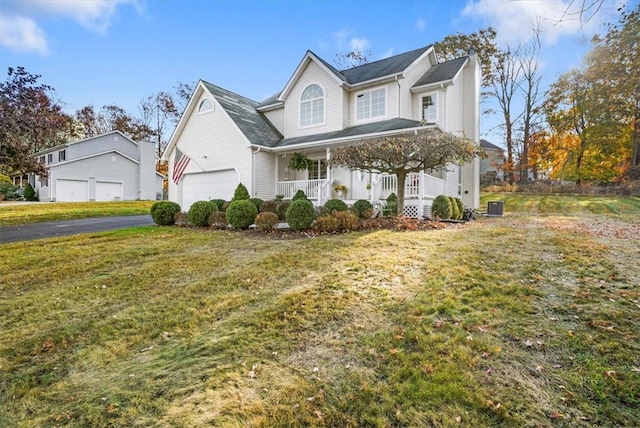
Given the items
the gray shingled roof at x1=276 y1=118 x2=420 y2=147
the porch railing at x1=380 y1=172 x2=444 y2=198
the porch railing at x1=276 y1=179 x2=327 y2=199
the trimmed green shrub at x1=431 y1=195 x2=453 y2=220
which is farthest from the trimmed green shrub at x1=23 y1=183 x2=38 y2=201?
the trimmed green shrub at x1=431 y1=195 x2=453 y2=220

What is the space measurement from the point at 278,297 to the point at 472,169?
58.6ft

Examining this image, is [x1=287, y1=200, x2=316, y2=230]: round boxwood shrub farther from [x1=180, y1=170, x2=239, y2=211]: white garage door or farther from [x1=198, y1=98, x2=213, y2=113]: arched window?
[x1=198, y1=98, x2=213, y2=113]: arched window

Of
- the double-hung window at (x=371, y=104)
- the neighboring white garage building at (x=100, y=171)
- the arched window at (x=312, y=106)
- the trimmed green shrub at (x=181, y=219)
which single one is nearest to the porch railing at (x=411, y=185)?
the double-hung window at (x=371, y=104)

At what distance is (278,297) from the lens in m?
4.87

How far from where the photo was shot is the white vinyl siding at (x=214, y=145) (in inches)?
632

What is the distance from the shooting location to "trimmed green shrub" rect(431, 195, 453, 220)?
43.6 ft

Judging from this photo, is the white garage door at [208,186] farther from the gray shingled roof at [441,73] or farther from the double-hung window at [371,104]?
the gray shingled roof at [441,73]

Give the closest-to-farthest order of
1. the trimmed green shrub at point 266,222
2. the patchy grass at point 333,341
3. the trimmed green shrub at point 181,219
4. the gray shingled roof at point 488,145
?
the patchy grass at point 333,341
the trimmed green shrub at point 266,222
the trimmed green shrub at point 181,219
the gray shingled roof at point 488,145

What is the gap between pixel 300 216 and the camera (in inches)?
424

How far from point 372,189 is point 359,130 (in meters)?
2.95

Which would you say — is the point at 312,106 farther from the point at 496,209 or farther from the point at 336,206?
the point at 496,209

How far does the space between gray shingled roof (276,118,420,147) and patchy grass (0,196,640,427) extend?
8.00 meters

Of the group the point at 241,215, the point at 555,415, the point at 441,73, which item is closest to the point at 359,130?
the point at 441,73

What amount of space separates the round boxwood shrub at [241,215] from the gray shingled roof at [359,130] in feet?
16.8
